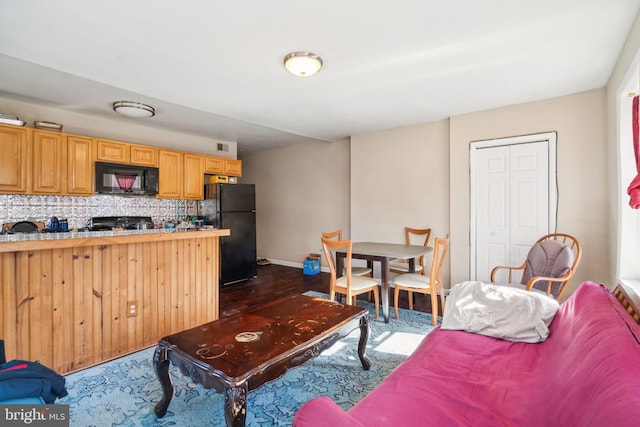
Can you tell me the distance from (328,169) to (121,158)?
3.41m

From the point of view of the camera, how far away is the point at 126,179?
4.32m

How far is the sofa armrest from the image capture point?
36.4 inches

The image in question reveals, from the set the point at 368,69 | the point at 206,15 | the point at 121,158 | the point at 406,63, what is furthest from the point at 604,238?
the point at 121,158

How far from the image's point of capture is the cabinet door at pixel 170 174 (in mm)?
4715

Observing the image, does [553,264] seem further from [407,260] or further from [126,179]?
[126,179]

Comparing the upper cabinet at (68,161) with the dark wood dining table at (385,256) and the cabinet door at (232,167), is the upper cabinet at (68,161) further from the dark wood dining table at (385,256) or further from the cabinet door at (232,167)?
the dark wood dining table at (385,256)

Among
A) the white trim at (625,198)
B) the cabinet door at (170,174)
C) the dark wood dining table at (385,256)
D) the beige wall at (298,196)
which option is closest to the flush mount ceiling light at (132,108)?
the cabinet door at (170,174)

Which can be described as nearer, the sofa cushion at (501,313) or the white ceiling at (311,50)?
the sofa cushion at (501,313)

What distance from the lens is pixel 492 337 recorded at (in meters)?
1.86

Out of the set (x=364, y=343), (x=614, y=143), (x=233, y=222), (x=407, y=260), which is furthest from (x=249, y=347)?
(x=233, y=222)

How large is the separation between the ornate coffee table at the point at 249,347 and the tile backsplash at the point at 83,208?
3507 mm

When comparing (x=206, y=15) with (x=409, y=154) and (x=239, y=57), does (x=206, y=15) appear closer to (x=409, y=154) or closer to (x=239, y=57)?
(x=239, y=57)

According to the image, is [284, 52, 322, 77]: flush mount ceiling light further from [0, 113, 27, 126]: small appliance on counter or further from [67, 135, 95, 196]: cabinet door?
[0, 113, 27, 126]: small appliance on counter

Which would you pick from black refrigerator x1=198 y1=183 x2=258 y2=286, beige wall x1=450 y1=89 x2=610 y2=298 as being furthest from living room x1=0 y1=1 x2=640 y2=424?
black refrigerator x1=198 y1=183 x2=258 y2=286
